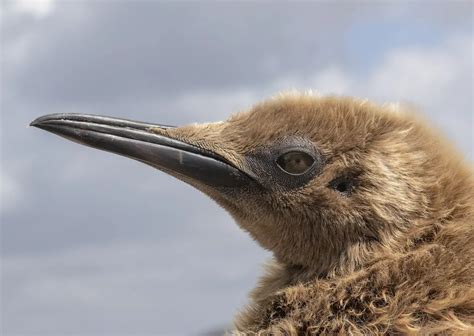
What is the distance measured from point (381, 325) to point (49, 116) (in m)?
2.23

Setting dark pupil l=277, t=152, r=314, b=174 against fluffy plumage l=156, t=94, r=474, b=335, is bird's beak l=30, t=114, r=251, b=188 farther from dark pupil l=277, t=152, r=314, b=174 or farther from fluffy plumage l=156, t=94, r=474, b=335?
dark pupil l=277, t=152, r=314, b=174

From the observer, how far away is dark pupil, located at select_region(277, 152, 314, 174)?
4660 millimetres

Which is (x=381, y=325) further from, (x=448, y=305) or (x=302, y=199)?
(x=302, y=199)

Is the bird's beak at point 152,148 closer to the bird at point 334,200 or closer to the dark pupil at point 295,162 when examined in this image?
the bird at point 334,200

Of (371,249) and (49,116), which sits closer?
(371,249)

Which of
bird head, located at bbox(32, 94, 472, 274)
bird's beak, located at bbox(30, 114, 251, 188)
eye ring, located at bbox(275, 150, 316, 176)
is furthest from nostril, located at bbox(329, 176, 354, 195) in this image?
bird's beak, located at bbox(30, 114, 251, 188)

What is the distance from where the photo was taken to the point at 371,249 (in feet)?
14.4

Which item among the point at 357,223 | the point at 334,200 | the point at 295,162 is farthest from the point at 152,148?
the point at 357,223

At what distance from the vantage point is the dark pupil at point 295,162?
4660mm

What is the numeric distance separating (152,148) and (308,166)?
34.8 inches

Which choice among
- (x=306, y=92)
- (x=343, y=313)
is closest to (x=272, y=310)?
(x=343, y=313)

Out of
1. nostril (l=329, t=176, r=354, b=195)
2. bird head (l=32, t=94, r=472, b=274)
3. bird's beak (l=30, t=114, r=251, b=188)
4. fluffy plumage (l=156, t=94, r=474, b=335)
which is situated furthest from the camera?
bird's beak (l=30, t=114, r=251, b=188)

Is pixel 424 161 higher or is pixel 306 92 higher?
pixel 306 92

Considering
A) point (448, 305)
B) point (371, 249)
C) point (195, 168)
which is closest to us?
point (448, 305)
